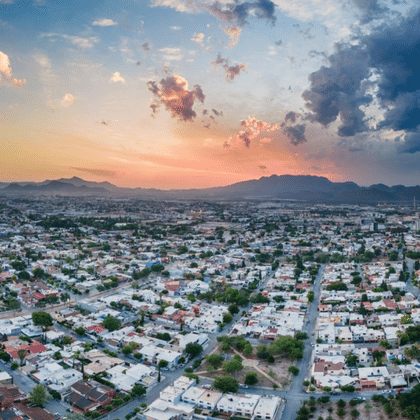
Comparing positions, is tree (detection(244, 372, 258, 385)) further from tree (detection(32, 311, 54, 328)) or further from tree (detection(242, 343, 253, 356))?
tree (detection(32, 311, 54, 328))

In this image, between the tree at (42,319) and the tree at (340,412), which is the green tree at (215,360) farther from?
the tree at (42,319)

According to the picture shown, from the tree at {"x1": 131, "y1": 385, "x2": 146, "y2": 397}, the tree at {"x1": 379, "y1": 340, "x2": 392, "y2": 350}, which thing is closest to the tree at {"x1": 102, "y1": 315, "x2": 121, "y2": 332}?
the tree at {"x1": 131, "y1": 385, "x2": 146, "y2": 397}

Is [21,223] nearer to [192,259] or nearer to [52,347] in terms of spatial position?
[192,259]

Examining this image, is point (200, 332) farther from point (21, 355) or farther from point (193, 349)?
point (21, 355)

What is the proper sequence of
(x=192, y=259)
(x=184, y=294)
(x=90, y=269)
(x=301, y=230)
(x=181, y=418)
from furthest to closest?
(x=301, y=230), (x=192, y=259), (x=90, y=269), (x=184, y=294), (x=181, y=418)

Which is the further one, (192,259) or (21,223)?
(21,223)

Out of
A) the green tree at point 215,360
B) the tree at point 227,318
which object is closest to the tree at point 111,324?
the tree at point 227,318

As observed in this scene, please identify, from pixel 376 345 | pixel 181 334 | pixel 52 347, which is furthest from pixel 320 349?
pixel 52 347
